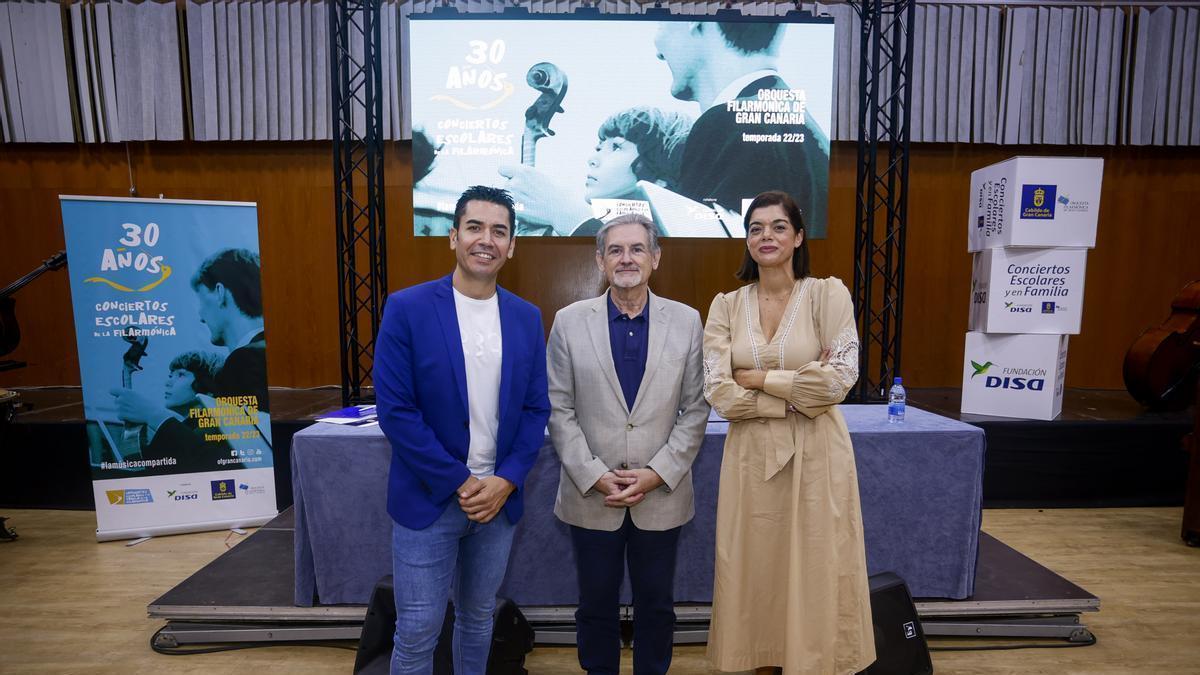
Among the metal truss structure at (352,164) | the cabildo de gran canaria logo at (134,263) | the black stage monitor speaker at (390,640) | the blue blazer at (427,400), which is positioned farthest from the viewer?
the metal truss structure at (352,164)

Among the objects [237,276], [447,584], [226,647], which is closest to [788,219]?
[447,584]

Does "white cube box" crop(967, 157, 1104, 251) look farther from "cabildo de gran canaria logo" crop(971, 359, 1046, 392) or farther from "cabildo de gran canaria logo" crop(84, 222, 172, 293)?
"cabildo de gran canaria logo" crop(84, 222, 172, 293)

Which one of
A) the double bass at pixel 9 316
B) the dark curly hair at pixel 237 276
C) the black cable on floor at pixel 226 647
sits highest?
the dark curly hair at pixel 237 276

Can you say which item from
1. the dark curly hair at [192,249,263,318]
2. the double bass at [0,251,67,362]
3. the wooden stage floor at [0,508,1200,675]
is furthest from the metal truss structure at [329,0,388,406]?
the double bass at [0,251,67,362]

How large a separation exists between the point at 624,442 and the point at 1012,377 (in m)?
3.76

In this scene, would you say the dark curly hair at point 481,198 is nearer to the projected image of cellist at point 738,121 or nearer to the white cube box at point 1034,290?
the projected image of cellist at point 738,121

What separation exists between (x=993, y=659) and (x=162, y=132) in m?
7.13

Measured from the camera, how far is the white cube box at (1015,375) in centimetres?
411

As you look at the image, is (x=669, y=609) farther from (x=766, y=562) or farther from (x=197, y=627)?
(x=197, y=627)

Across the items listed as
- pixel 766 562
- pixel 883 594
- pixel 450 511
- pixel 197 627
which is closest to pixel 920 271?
pixel 883 594

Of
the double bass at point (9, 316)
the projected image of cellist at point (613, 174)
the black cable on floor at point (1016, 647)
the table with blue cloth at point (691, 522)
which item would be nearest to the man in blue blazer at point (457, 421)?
the table with blue cloth at point (691, 522)

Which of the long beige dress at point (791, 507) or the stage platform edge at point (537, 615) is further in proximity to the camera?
the stage platform edge at point (537, 615)

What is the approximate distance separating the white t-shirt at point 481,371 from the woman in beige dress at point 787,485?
0.65 m

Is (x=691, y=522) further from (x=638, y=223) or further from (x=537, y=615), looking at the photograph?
(x=638, y=223)
